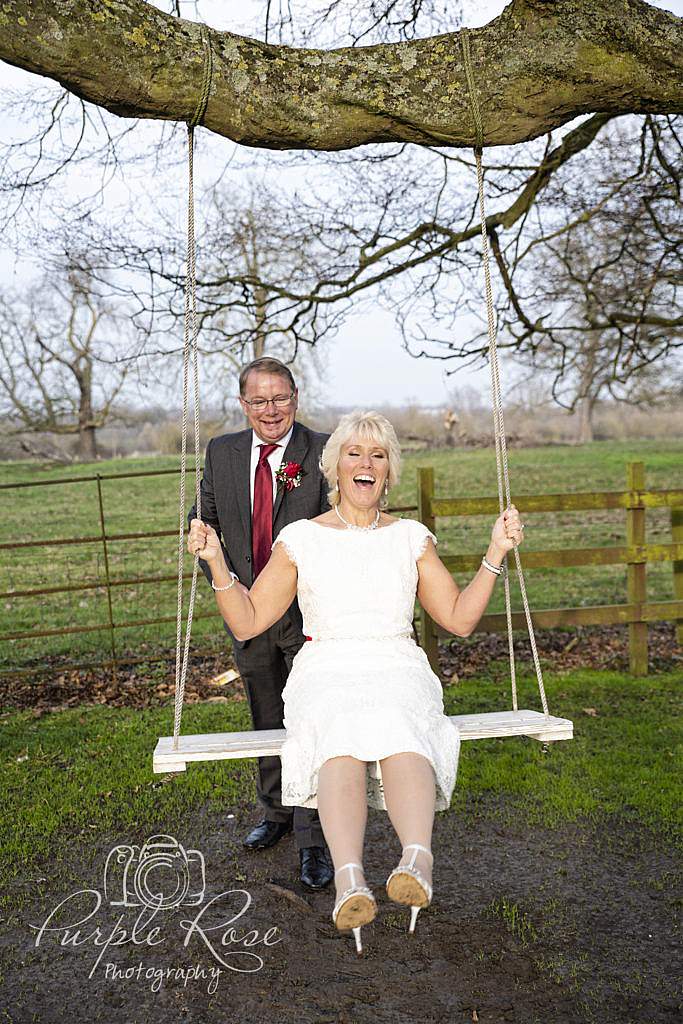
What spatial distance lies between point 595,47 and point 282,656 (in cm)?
239

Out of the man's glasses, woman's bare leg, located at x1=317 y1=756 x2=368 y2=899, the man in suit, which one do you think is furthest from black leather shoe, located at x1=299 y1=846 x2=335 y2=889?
the man's glasses

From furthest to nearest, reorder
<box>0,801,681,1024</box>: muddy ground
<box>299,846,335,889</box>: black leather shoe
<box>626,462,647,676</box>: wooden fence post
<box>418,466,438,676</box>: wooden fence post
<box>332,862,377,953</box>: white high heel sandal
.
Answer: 1. <box>626,462,647,676</box>: wooden fence post
2. <box>418,466,438,676</box>: wooden fence post
3. <box>299,846,335,889</box>: black leather shoe
4. <box>0,801,681,1024</box>: muddy ground
5. <box>332,862,377,953</box>: white high heel sandal

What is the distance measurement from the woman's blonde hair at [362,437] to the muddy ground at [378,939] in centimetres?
143

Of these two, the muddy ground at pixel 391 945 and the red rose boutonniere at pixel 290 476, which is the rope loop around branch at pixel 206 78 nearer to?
the red rose boutonniere at pixel 290 476

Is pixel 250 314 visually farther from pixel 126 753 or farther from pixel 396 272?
pixel 126 753

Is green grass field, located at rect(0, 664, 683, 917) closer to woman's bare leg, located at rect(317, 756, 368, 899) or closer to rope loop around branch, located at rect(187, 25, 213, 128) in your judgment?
woman's bare leg, located at rect(317, 756, 368, 899)

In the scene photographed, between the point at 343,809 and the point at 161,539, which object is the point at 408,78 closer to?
the point at 343,809

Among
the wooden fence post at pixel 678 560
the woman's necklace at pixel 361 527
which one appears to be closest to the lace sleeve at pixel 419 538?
the woman's necklace at pixel 361 527

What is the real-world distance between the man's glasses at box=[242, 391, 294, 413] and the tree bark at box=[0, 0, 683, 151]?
860 millimetres

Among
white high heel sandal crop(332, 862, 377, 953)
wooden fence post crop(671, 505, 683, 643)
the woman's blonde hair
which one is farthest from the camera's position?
wooden fence post crop(671, 505, 683, 643)

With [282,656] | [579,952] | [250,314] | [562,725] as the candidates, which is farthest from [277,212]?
[579,952]

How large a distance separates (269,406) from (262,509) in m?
0.39

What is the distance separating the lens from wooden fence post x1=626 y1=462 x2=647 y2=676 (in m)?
6.09

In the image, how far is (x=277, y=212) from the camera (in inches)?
246
